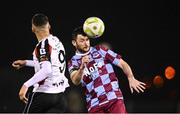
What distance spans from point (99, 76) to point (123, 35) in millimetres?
8004

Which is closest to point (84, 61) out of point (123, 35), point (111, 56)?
point (111, 56)

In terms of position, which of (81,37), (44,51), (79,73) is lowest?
(79,73)

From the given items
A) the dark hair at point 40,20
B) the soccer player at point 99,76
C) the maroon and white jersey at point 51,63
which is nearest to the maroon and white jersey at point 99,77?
the soccer player at point 99,76

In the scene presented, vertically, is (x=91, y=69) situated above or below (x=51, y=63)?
below

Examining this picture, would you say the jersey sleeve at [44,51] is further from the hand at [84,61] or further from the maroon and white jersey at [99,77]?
the maroon and white jersey at [99,77]

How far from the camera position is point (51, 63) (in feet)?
28.9

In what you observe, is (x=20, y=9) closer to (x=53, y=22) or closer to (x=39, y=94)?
(x=53, y=22)

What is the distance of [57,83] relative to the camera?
8.88 m

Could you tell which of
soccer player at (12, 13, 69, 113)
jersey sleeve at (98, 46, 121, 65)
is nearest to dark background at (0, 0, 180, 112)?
jersey sleeve at (98, 46, 121, 65)

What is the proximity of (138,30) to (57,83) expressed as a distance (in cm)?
869

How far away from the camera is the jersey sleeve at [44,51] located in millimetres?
8734

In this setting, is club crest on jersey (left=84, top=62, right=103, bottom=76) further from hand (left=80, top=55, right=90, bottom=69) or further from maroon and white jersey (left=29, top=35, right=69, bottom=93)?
maroon and white jersey (left=29, top=35, right=69, bottom=93)

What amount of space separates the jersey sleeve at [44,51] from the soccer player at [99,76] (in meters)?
0.88

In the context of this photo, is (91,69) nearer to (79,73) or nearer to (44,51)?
(79,73)
